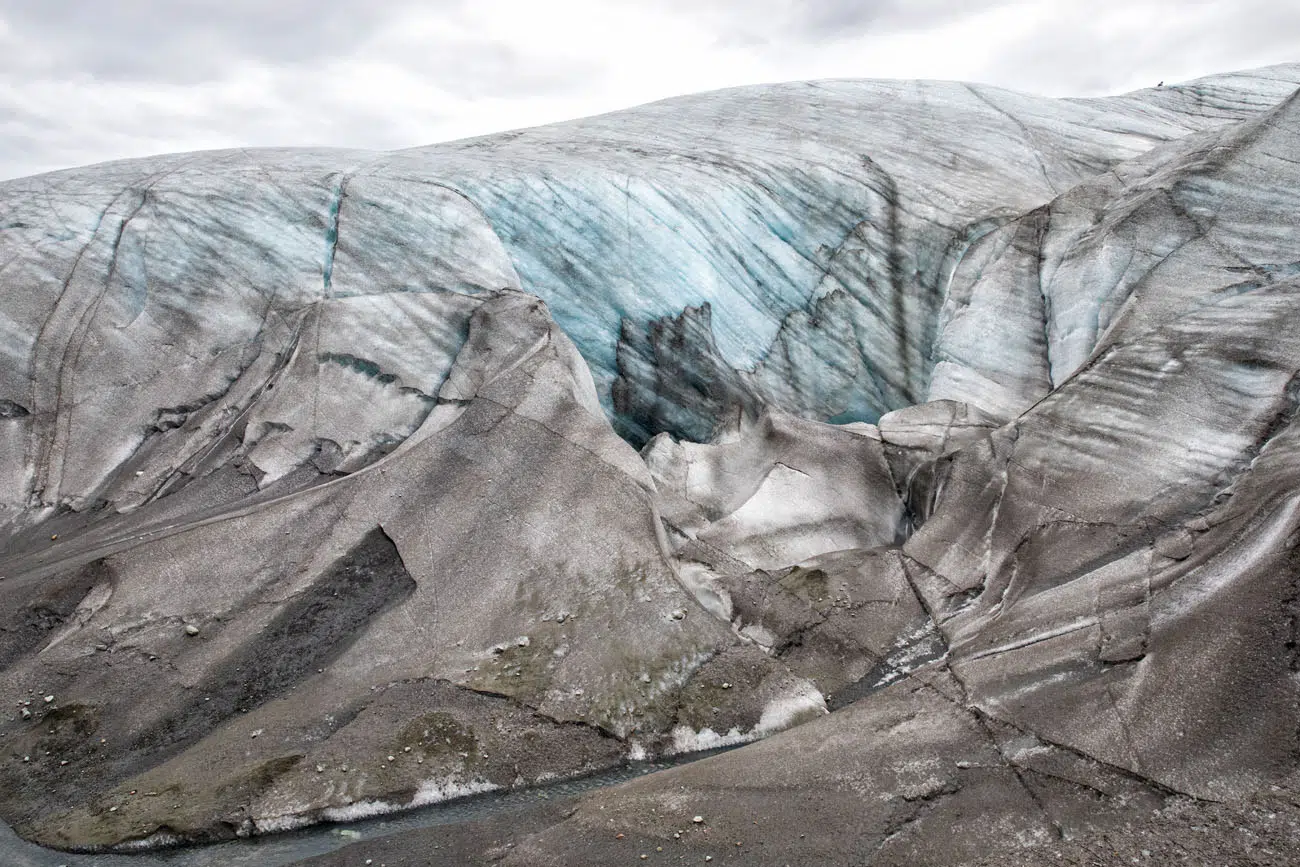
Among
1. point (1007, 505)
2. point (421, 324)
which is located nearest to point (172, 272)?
point (421, 324)

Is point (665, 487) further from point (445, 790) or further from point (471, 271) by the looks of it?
point (445, 790)

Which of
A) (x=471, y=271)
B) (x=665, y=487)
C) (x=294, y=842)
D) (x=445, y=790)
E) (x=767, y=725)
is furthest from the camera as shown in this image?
(x=471, y=271)

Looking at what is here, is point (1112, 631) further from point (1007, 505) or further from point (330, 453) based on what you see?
point (330, 453)

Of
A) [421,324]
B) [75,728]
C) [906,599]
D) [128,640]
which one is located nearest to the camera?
[75,728]

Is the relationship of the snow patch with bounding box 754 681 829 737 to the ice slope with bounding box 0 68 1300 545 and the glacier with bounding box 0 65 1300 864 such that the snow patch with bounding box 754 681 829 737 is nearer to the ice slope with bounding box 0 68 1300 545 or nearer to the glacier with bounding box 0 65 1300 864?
the glacier with bounding box 0 65 1300 864

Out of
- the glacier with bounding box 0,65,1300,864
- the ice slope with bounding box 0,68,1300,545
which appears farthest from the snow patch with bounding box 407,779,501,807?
the ice slope with bounding box 0,68,1300,545

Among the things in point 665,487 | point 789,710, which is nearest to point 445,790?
point 789,710

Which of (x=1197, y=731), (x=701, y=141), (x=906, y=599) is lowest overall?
(x=906, y=599)

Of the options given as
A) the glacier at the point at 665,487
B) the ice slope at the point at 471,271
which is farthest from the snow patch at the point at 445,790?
the ice slope at the point at 471,271

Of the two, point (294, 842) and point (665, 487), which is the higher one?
point (665, 487)

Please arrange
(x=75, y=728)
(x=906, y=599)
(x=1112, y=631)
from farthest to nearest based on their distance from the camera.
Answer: (x=906, y=599) < (x=75, y=728) < (x=1112, y=631)
